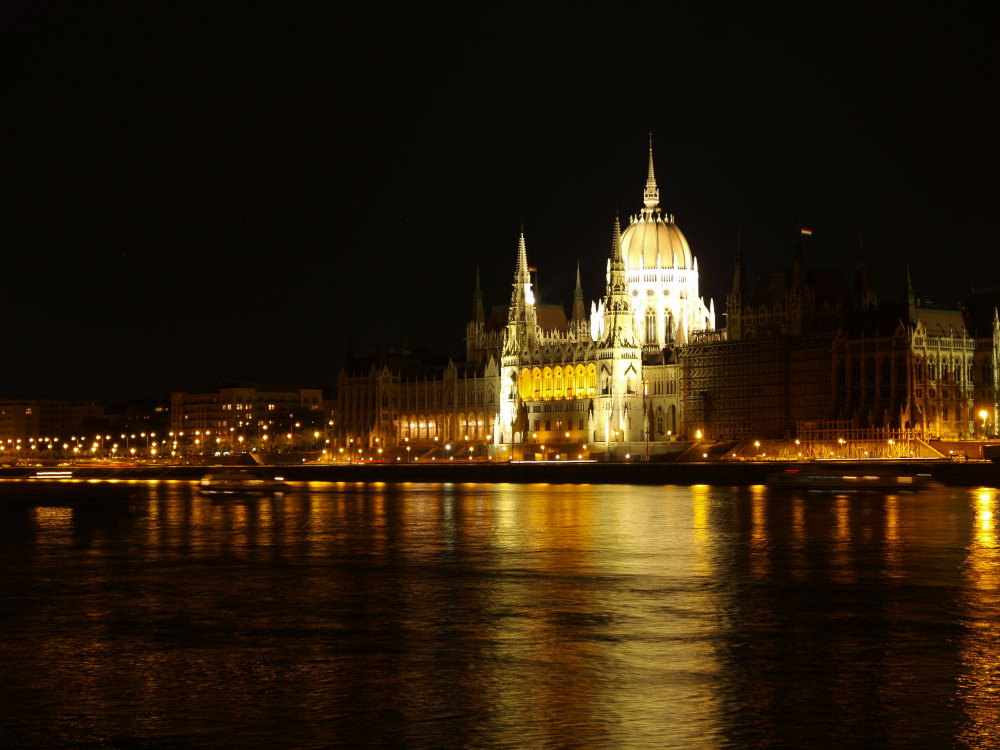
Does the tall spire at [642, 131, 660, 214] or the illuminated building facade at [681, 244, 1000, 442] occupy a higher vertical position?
the tall spire at [642, 131, 660, 214]

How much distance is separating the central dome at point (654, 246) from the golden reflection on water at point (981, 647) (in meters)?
106

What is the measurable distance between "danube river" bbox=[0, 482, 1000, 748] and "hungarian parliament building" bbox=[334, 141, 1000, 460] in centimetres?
6100

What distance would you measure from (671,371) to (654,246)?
1912 centimetres

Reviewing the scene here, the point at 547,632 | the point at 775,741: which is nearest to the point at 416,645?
the point at 547,632

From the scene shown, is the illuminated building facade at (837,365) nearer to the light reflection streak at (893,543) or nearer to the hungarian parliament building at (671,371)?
the hungarian parliament building at (671,371)

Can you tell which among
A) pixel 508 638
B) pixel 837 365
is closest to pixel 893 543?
pixel 508 638

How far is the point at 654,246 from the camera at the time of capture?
155625 millimetres

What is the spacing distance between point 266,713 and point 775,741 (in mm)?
7680

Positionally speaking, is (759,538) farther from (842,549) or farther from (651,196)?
(651,196)

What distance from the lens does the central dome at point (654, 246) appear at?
509 ft

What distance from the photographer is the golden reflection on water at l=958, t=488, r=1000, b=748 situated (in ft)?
68.9

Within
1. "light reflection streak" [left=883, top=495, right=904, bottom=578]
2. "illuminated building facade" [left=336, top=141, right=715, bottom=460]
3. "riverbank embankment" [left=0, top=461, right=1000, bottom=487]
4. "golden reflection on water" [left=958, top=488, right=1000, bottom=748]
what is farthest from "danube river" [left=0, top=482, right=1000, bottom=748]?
"illuminated building facade" [left=336, top=141, right=715, bottom=460]

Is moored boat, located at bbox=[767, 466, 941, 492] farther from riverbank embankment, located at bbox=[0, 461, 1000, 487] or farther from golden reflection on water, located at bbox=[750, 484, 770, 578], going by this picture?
golden reflection on water, located at bbox=[750, 484, 770, 578]

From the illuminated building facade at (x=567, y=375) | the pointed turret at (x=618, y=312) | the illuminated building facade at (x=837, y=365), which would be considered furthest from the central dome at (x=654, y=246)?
the illuminated building facade at (x=837, y=365)
